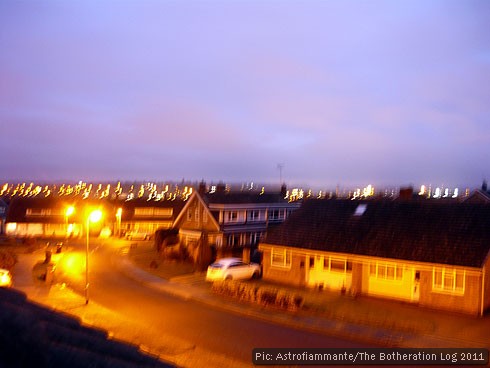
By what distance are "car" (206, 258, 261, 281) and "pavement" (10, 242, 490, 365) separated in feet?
2.82

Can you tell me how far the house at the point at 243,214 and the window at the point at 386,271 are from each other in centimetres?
1747

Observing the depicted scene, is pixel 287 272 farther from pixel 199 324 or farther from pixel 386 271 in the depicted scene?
pixel 199 324

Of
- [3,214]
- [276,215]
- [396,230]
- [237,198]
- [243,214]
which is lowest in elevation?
[3,214]

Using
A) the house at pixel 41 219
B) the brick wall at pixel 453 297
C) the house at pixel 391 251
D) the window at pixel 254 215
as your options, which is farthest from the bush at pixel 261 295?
the house at pixel 41 219

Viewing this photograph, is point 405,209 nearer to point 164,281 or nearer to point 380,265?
point 380,265

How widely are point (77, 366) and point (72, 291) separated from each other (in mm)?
19062

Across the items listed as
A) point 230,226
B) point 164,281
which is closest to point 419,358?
point 164,281

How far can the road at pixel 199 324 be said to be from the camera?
15680mm

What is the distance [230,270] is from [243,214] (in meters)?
16.0

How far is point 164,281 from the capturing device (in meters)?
27.6

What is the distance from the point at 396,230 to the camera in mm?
23781

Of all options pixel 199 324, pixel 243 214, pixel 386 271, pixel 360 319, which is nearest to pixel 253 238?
pixel 243 214

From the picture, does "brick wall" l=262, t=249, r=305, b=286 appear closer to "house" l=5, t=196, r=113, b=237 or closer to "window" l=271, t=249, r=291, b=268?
"window" l=271, t=249, r=291, b=268

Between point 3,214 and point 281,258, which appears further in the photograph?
point 3,214
